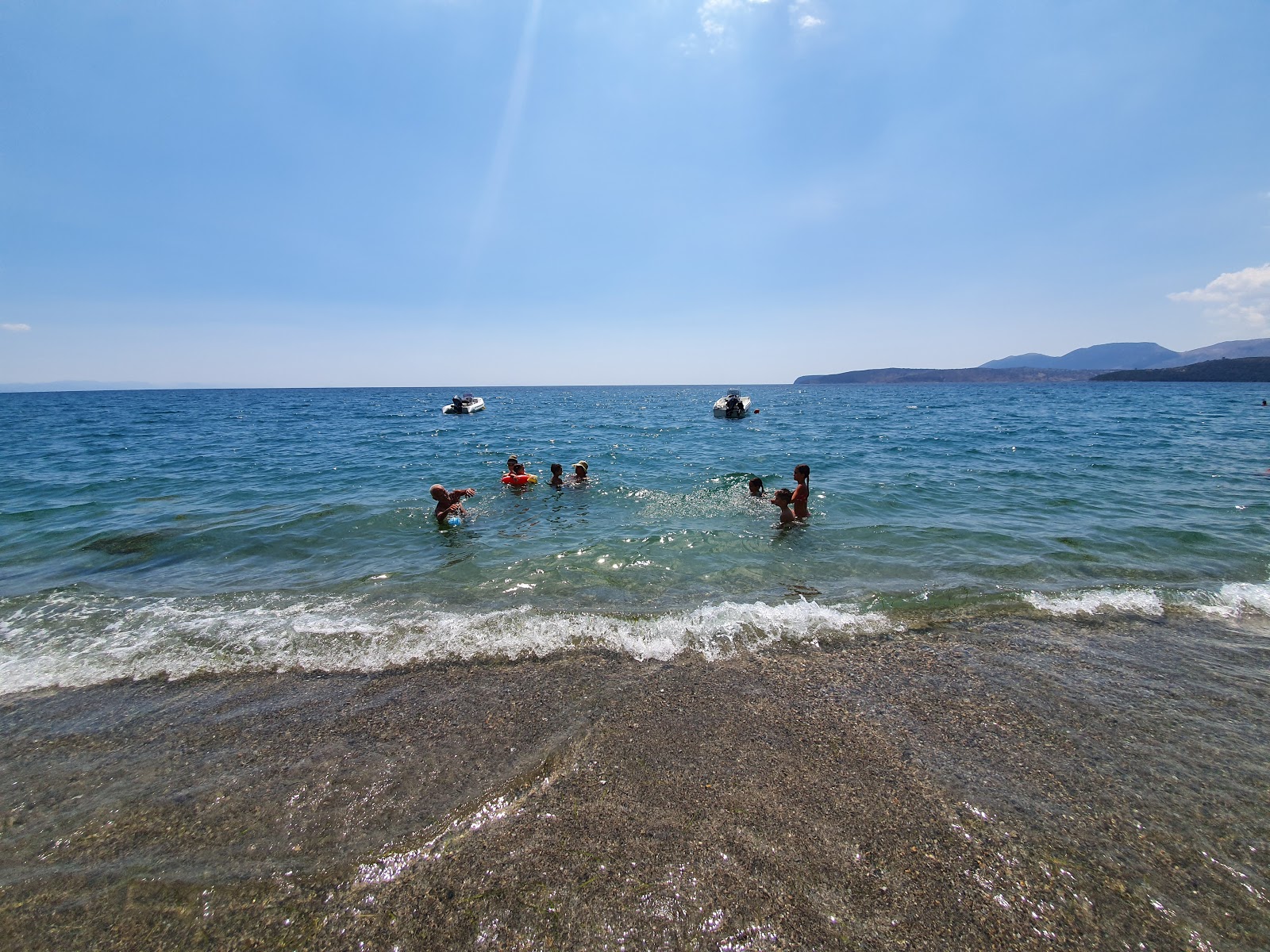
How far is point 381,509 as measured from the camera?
39.1 ft

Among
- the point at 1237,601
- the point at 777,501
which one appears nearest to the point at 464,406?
the point at 777,501

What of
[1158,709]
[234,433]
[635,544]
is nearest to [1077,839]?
[1158,709]

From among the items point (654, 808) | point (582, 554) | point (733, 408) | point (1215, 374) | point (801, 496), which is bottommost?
point (582, 554)

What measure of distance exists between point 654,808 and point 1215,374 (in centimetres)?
17852

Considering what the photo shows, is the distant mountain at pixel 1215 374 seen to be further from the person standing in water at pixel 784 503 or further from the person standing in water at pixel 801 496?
the person standing in water at pixel 784 503

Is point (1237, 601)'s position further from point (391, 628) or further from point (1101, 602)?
point (391, 628)

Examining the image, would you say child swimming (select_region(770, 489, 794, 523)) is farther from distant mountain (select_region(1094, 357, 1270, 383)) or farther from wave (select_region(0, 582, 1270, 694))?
distant mountain (select_region(1094, 357, 1270, 383))

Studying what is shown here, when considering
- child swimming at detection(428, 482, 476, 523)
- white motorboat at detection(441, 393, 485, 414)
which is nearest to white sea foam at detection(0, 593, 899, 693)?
child swimming at detection(428, 482, 476, 523)

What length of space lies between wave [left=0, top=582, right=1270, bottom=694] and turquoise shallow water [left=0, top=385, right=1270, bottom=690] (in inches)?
1.4

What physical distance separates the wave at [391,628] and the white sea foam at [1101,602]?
0.02 meters

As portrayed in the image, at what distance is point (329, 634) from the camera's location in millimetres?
5945

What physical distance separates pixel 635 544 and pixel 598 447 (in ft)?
51.6

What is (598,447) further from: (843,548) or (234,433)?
(234,433)

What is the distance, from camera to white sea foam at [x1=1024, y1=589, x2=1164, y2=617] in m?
6.06
